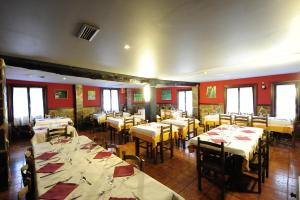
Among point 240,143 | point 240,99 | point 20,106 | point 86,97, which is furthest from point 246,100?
point 20,106

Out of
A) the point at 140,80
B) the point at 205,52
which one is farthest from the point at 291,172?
the point at 140,80

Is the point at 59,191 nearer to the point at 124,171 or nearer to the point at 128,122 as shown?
the point at 124,171

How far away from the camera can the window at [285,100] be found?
5016mm

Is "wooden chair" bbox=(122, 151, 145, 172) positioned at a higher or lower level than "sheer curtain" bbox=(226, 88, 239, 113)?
lower

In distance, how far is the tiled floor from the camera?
2.27 meters

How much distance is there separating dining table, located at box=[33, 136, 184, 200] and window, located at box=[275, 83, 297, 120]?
20.2 feet

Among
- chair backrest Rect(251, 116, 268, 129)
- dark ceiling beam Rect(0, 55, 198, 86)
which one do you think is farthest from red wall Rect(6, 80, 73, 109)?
chair backrest Rect(251, 116, 268, 129)

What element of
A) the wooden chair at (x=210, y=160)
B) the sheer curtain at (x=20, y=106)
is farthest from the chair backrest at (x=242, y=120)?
the sheer curtain at (x=20, y=106)

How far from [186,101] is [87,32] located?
7.85 m

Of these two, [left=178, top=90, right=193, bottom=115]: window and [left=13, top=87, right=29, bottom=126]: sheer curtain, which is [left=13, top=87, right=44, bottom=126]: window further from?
[left=178, top=90, right=193, bottom=115]: window

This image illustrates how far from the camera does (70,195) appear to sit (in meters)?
1.15

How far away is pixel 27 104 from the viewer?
595 cm

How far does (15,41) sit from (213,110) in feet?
24.8

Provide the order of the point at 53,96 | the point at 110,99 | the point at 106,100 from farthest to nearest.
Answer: the point at 110,99
the point at 106,100
the point at 53,96
